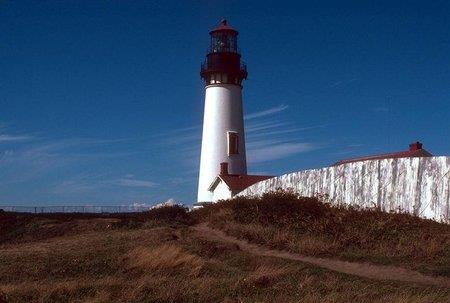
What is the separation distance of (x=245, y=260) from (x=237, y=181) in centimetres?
1946

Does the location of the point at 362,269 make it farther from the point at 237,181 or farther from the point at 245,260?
the point at 237,181

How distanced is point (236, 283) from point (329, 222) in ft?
22.5

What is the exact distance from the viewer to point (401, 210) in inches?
711

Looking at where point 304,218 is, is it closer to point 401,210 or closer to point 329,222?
point 329,222

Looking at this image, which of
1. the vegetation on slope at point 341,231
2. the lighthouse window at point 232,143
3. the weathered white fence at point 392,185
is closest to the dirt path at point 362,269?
the vegetation on slope at point 341,231

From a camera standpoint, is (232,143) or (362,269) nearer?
(362,269)

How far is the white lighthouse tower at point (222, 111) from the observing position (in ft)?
120

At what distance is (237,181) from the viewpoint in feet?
112

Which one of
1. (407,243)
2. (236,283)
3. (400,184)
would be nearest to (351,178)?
(400,184)

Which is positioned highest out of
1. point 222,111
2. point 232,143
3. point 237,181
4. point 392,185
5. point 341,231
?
point 222,111

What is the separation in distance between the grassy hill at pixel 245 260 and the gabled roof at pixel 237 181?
10675 millimetres

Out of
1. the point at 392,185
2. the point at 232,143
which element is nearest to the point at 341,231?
the point at 392,185

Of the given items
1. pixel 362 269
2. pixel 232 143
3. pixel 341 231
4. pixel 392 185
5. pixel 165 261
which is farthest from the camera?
pixel 232 143

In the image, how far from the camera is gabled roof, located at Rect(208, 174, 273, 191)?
1320 inches
